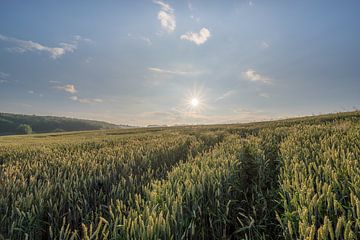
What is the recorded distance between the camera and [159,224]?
2182mm

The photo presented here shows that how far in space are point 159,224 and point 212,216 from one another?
A: 1358 mm

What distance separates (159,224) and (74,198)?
7.21ft

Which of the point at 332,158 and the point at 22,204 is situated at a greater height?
the point at 332,158

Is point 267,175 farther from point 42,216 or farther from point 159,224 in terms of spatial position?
point 42,216

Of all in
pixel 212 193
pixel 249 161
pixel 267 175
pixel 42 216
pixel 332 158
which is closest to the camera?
pixel 42 216

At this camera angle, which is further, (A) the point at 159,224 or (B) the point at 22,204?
(B) the point at 22,204

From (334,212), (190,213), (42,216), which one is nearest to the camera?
(334,212)

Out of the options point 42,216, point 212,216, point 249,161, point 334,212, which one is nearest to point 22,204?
point 42,216

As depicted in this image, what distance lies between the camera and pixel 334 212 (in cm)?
258

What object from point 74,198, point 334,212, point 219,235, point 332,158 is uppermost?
point 332,158

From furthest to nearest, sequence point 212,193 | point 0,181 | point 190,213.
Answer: point 0,181 → point 212,193 → point 190,213

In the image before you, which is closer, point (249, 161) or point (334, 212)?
point (334, 212)

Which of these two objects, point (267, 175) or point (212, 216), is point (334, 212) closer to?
point (212, 216)

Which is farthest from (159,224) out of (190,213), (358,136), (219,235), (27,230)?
(358,136)
